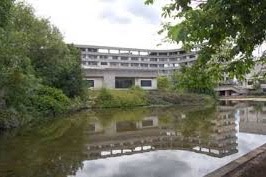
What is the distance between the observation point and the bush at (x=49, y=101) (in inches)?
1172

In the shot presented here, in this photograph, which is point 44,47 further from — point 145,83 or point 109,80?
point 145,83

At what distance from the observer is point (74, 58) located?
39406 millimetres

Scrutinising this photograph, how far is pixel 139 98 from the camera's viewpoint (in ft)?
153

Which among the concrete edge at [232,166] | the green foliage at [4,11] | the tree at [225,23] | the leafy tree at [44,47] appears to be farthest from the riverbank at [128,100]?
the tree at [225,23]

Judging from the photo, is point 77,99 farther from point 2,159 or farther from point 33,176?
point 33,176

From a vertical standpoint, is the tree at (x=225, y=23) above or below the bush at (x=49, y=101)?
above

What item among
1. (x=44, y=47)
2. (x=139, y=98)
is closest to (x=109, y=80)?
(x=139, y=98)

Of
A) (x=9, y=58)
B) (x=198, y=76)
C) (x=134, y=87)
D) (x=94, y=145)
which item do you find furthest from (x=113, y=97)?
(x=198, y=76)

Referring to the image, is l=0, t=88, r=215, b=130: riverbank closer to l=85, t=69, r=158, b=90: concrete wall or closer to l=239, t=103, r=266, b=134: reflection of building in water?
l=85, t=69, r=158, b=90: concrete wall

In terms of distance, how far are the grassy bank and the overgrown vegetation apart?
378 cm

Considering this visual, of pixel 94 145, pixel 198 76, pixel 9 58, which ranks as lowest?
pixel 94 145

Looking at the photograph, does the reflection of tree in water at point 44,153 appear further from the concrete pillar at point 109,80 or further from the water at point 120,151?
the concrete pillar at point 109,80

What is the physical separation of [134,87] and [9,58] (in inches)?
1211

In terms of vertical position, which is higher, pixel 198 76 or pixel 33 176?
pixel 198 76
